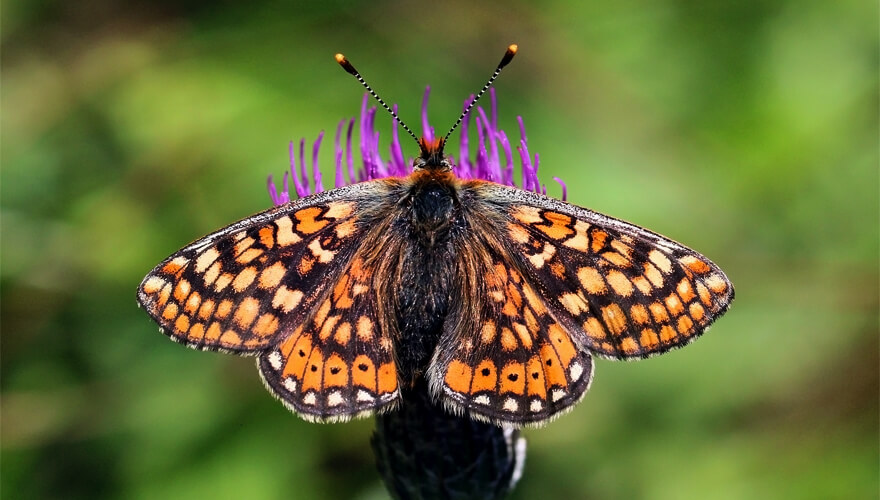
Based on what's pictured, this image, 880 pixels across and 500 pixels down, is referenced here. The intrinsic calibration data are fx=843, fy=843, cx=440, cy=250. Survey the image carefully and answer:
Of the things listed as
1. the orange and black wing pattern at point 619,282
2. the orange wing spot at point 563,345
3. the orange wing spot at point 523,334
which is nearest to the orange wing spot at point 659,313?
the orange and black wing pattern at point 619,282

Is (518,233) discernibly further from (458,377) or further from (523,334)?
(458,377)

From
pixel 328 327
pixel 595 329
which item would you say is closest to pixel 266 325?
pixel 328 327

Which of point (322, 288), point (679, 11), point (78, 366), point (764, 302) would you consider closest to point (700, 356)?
point (764, 302)

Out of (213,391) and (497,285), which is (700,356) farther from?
(213,391)

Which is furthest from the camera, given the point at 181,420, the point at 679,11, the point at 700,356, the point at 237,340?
the point at 679,11

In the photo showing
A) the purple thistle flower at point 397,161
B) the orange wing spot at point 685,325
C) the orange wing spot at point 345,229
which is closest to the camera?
the orange wing spot at point 685,325

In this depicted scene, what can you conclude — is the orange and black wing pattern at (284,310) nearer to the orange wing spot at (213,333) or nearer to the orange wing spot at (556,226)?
the orange wing spot at (213,333)
